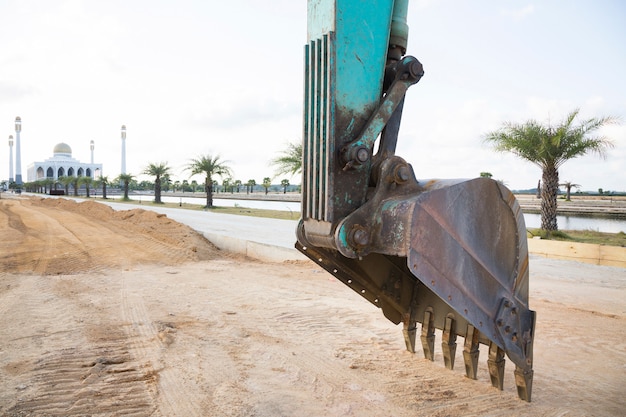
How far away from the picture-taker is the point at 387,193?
9.56 ft

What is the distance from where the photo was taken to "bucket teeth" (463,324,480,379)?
3874mm

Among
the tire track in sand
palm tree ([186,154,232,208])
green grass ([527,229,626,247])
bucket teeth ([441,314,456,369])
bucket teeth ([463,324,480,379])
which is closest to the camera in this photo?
the tire track in sand

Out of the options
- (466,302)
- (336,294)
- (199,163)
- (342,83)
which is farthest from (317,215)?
(199,163)

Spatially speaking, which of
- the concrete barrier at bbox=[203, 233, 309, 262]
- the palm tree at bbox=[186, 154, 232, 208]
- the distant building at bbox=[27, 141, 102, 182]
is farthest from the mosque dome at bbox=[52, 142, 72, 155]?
the concrete barrier at bbox=[203, 233, 309, 262]

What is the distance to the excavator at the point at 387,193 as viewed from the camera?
8.90 feet

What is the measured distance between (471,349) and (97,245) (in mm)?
11554

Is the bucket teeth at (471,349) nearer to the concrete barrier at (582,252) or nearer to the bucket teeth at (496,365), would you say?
the bucket teeth at (496,365)

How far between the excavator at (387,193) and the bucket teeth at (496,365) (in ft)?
1.33

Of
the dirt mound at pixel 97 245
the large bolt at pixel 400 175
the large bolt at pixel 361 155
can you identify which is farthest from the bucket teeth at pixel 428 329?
the dirt mound at pixel 97 245

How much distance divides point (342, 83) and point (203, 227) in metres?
14.8

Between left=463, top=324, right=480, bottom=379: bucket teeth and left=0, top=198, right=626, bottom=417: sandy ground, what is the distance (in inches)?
6.4

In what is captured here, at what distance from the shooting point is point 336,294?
7.76m

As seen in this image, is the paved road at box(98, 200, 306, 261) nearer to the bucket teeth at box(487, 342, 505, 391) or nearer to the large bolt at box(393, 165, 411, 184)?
the bucket teeth at box(487, 342, 505, 391)

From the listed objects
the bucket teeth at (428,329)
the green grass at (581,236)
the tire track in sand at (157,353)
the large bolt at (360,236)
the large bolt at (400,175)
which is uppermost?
the large bolt at (400,175)
